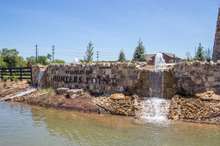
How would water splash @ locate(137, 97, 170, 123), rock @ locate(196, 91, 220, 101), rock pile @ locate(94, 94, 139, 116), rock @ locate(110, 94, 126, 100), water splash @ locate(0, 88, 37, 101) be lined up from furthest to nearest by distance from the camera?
water splash @ locate(0, 88, 37, 101), rock @ locate(110, 94, 126, 100), rock pile @ locate(94, 94, 139, 116), rock @ locate(196, 91, 220, 101), water splash @ locate(137, 97, 170, 123)

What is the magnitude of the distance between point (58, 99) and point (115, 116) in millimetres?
4773

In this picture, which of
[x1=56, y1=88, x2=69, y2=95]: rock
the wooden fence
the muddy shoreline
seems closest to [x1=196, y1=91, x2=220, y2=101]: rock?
the muddy shoreline

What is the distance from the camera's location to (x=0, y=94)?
25.5m

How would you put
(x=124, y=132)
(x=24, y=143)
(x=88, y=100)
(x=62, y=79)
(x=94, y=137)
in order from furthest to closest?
(x=62, y=79) < (x=88, y=100) < (x=124, y=132) < (x=94, y=137) < (x=24, y=143)

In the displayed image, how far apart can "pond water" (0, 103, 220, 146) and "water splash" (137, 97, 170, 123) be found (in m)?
0.84

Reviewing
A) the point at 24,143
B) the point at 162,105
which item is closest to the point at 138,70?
the point at 162,105

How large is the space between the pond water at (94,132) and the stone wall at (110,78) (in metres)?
3.31

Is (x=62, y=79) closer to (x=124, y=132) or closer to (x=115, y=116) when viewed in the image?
(x=115, y=116)

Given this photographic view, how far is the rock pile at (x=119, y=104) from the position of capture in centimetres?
1717

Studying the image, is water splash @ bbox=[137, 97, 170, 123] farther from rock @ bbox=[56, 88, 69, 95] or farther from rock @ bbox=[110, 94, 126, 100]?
rock @ bbox=[56, 88, 69, 95]

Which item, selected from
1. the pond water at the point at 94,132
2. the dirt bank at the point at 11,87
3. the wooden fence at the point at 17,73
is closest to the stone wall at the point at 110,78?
the dirt bank at the point at 11,87

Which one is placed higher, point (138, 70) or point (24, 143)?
point (138, 70)

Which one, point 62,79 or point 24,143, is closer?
point 24,143

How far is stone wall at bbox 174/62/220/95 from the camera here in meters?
17.0
